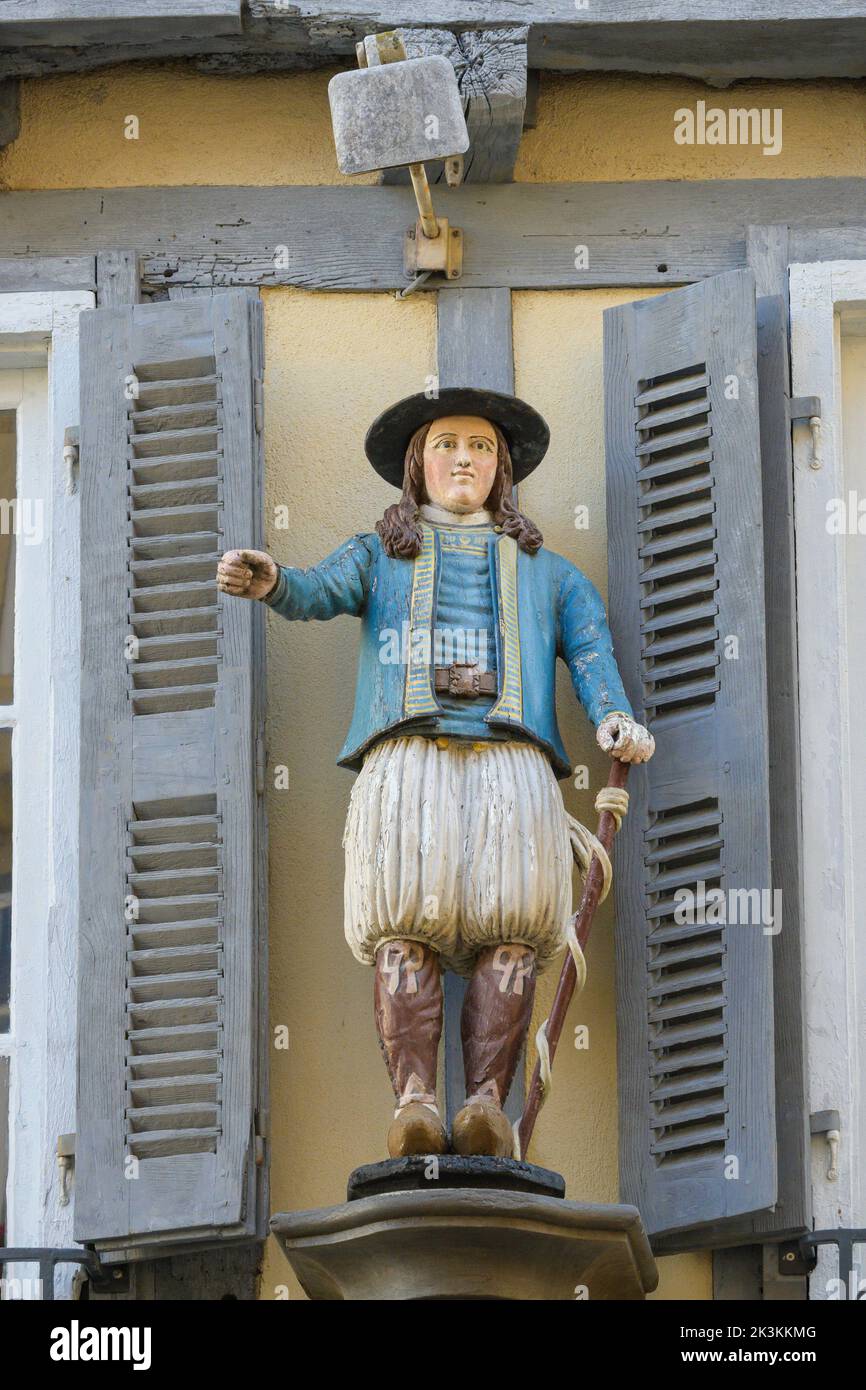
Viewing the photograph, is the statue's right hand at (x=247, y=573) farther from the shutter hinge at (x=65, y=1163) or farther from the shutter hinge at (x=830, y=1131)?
the shutter hinge at (x=830, y=1131)

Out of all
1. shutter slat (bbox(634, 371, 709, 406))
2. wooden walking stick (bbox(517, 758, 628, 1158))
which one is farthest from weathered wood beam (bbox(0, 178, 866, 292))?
wooden walking stick (bbox(517, 758, 628, 1158))

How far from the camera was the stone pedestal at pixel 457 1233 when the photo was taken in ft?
21.0

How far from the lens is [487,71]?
7.72m

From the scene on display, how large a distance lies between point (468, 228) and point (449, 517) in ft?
3.34

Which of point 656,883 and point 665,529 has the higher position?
point 665,529

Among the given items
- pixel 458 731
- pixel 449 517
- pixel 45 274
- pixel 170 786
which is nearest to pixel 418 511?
pixel 449 517

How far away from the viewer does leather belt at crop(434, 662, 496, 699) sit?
6.99m

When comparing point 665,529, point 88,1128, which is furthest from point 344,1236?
point 665,529

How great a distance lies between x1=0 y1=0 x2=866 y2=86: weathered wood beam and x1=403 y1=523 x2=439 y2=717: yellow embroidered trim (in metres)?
1.41

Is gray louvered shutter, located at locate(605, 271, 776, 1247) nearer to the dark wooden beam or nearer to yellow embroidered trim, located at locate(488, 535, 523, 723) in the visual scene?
yellow embroidered trim, located at locate(488, 535, 523, 723)

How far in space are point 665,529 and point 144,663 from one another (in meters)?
1.25

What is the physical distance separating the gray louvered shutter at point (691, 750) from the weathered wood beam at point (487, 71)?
0.56 metres

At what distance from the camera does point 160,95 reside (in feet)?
26.6

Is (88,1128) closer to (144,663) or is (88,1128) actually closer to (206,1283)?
(206,1283)
